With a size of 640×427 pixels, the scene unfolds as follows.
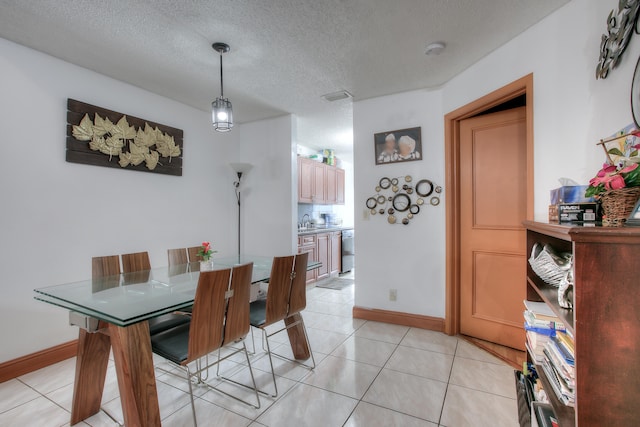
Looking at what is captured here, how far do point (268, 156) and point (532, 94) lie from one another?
2970 mm

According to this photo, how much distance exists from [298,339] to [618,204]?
2137mm

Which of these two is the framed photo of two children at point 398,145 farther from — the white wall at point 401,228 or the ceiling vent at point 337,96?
the ceiling vent at point 337,96

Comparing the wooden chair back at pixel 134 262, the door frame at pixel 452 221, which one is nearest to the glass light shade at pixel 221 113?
the wooden chair back at pixel 134 262

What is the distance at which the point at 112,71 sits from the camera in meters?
2.68

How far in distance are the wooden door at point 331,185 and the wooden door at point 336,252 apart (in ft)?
2.26

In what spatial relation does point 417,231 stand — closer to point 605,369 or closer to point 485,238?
point 485,238

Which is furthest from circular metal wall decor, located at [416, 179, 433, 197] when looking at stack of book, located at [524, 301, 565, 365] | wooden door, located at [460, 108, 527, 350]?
stack of book, located at [524, 301, 565, 365]

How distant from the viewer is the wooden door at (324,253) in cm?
507

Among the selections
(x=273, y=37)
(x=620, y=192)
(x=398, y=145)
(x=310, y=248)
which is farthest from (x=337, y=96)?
(x=620, y=192)

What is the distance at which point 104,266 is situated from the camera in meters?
2.14

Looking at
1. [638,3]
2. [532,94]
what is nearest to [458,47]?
[532,94]

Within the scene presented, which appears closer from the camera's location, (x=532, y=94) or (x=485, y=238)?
(x=532, y=94)

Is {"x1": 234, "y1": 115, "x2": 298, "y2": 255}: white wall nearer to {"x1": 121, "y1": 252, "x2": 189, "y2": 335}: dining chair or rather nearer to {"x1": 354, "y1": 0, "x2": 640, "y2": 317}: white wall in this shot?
{"x1": 354, "y1": 0, "x2": 640, "y2": 317}: white wall

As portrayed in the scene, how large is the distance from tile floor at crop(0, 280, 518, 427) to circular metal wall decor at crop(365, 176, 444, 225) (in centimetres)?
126
